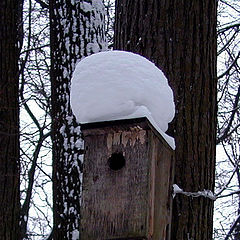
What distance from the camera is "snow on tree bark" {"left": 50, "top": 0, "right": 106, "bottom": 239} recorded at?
391cm

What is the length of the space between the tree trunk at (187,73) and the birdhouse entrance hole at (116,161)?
74cm

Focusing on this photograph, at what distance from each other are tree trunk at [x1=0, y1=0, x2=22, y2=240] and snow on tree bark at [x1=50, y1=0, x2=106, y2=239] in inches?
36.4

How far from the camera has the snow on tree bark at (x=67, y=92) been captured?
391cm

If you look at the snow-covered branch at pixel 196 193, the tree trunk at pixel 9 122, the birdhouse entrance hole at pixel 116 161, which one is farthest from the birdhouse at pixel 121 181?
the tree trunk at pixel 9 122

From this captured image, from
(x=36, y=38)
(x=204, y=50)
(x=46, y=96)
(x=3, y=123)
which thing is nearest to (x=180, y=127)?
(x=204, y=50)

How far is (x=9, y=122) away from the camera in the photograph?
5168 millimetres

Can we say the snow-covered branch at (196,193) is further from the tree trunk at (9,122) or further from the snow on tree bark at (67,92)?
the tree trunk at (9,122)

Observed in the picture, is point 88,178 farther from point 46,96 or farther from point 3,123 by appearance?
point 46,96

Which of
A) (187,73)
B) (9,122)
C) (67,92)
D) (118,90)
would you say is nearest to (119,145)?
(118,90)

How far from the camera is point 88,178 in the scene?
2021 millimetres

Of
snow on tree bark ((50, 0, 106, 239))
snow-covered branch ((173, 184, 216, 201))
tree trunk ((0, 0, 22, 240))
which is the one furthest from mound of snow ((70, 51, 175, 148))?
tree trunk ((0, 0, 22, 240))

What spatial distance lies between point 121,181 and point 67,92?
2.28 m

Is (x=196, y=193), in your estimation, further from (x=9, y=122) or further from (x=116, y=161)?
(x=9, y=122)

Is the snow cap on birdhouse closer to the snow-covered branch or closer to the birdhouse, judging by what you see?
the birdhouse
